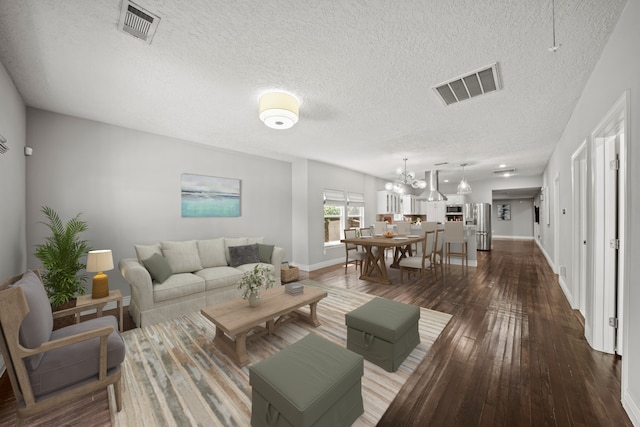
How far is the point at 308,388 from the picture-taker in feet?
4.34

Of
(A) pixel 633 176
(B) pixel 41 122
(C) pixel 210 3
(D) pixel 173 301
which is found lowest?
(D) pixel 173 301

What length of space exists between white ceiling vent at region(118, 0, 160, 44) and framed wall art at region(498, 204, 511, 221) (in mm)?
15099

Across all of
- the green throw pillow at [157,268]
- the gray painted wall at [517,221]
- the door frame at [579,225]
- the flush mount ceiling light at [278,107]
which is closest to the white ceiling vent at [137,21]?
the flush mount ceiling light at [278,107]

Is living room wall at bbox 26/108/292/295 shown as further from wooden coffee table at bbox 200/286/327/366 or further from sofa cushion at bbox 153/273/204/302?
wooden coffee table at bbox 200/286/327/366

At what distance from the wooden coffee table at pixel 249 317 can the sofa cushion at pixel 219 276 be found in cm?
96

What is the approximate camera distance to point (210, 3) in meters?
1.53

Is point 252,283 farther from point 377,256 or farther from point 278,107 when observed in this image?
point 377,256

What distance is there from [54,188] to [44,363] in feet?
9.00

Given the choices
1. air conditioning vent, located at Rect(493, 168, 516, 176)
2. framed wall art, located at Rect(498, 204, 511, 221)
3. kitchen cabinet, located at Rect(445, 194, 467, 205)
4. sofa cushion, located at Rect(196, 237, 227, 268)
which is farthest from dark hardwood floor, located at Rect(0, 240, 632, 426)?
framed wall art, located at Rect(498, 204, 511, 221)

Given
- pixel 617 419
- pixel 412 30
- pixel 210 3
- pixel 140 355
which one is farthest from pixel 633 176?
pixel 140 355

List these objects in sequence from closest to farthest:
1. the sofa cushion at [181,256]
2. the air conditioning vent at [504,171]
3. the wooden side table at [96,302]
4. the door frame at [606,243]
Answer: the door frame at [606,243] < the wooden side table at [96,302] < the sofa cushion at [181,256] < the air conditioning vent at [504,171]

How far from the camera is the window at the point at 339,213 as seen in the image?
6.57 m

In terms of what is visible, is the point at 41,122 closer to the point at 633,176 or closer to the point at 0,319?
the point at 0,319

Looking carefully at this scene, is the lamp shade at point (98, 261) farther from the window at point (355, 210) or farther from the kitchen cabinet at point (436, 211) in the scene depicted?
the kitchen cabinet at point (436, 211)
